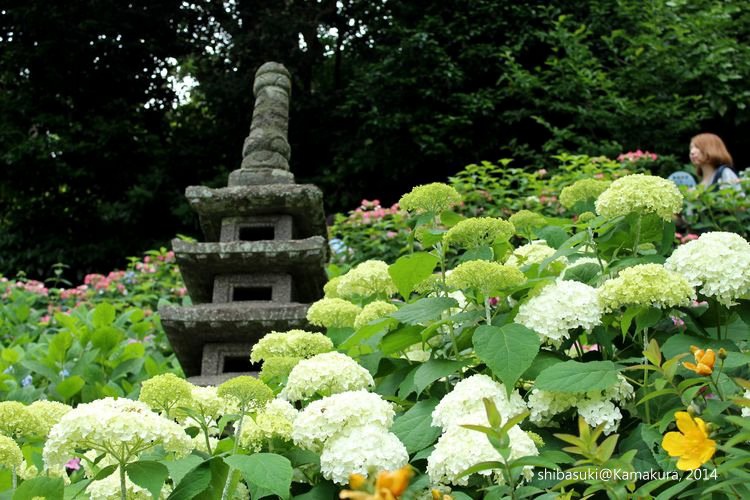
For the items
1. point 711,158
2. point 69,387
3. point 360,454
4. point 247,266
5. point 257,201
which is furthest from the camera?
point 711,158

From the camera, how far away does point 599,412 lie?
133 centimetres

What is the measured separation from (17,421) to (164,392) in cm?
35

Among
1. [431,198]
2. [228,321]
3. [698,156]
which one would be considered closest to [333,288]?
[431,198]

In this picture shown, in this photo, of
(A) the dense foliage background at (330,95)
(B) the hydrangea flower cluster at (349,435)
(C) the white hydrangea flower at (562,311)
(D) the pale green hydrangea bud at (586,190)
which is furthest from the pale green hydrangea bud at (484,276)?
(A) the dense foliage background at (330,95)

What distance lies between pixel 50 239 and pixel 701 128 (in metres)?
9.11

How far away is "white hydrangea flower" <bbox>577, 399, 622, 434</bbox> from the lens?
1319 mm

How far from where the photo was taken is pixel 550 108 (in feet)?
31.8

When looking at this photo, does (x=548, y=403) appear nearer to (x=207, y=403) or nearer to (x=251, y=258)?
(x=207, y=403)

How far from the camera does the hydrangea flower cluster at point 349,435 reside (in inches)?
49.1

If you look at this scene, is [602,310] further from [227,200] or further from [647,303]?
[227,200]

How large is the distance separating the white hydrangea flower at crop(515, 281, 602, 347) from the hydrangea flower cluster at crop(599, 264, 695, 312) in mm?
38

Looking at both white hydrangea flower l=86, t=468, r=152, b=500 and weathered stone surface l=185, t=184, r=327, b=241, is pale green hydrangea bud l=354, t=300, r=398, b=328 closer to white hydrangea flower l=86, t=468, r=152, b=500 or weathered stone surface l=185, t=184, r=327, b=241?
white hydrangea flower l=86, t=468, r=152, b=500

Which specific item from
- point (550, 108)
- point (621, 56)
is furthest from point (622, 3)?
point (550, 108)

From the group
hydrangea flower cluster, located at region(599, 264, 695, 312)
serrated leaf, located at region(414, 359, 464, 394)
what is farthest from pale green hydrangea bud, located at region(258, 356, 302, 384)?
hydrangea flower cluster, located at region(599, 264, 695, 312)
